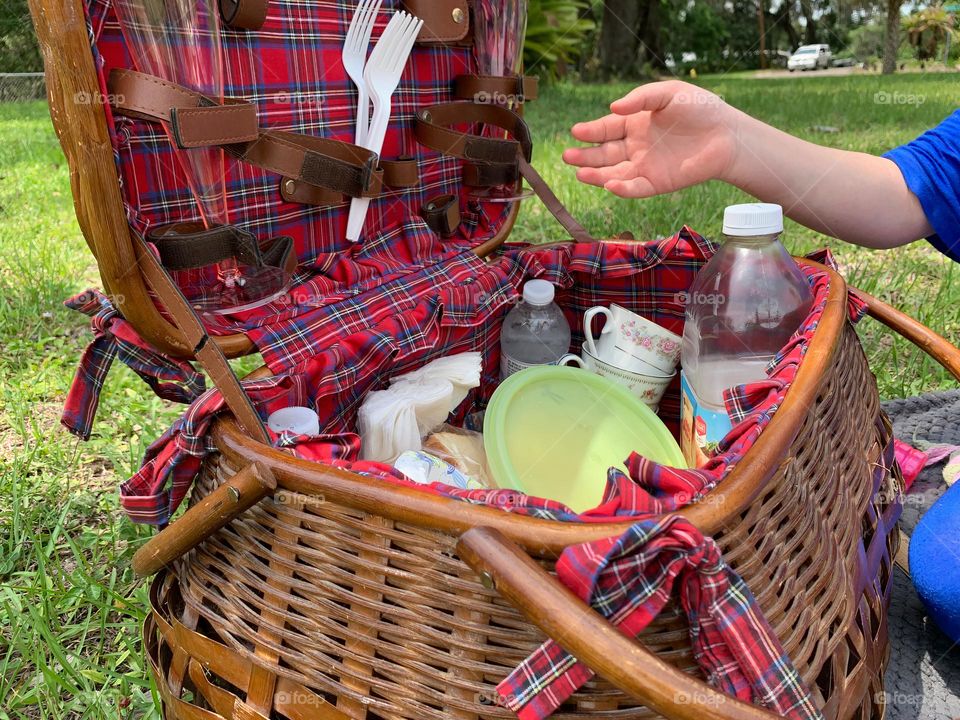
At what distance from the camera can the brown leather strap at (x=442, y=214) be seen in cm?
131

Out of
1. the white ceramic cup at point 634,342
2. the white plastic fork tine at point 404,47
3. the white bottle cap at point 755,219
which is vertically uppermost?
the white plastic fork tine at point 404,47

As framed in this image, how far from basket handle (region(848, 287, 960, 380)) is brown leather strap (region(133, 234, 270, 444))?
83 cm

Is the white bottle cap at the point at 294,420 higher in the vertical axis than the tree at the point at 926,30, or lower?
lower

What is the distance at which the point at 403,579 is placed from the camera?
2.03 ft

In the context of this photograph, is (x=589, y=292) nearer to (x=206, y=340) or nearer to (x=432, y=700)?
(x=206, y=340)

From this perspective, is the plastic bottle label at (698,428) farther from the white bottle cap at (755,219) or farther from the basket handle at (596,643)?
the basket handle at (596,643)

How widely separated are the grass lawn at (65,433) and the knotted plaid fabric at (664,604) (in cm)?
66

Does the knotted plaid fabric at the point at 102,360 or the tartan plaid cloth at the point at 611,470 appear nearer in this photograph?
the tartan plaid cloth at the point at 611,470

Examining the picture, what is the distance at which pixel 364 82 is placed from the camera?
114 cm

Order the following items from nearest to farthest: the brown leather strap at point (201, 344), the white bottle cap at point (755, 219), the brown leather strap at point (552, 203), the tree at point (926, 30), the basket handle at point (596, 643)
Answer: the basket handle at point (596, 643) → the brown leather strap at point (201, 344) → the white bottle cap at point (755, 219) → the brown leather strap at point (552, 203) → the tree at point (926, 30)

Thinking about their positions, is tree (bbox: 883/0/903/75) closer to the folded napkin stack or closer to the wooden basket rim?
the folded napkin stack

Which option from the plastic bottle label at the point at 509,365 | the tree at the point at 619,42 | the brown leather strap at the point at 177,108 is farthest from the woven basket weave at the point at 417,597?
the tree at the point at 619,42

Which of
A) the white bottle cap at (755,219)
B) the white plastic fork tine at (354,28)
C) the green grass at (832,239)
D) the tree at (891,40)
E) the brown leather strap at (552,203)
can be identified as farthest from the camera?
the tree at (891,40)

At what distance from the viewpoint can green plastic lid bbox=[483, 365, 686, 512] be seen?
998 millimetres
